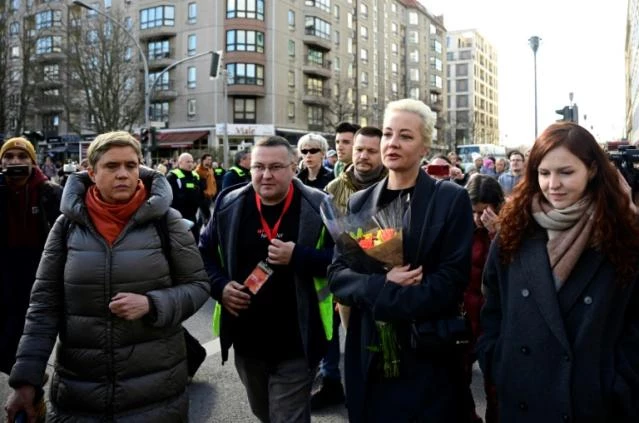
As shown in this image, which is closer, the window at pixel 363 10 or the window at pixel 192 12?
the window at pixel 192 12

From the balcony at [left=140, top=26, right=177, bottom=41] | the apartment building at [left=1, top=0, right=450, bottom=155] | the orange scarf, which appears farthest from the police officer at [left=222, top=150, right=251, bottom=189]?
the balcony at [left=140, top=26, right=177, bottom=41]

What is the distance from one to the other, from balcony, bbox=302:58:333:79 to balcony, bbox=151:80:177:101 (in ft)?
39.6

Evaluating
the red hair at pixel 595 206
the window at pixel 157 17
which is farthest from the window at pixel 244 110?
the red hair at pixel 595 206

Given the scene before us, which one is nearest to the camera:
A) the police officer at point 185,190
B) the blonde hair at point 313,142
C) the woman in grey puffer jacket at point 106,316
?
the woman in grey puffer jacket at point 106,316

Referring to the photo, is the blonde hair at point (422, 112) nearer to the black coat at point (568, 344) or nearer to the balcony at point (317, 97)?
the black coat at point (568, 344)

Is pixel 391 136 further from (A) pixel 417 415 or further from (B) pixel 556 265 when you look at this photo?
(A) pixel 417 415

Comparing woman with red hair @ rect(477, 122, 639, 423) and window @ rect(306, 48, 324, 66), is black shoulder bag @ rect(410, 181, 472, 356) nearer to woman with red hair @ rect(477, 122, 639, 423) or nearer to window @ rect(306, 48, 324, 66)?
woman with red hair @ rect(477, 122, 639, 423)

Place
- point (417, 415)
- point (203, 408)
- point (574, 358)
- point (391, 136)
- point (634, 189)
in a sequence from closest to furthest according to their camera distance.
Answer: point (574, 358) → point (417, 415) → point (391, 136) → point (634, 189) → point (203, 408)

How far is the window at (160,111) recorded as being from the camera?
50.5 m

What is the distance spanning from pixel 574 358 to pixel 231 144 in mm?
47228

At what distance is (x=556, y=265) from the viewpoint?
7.88 ft

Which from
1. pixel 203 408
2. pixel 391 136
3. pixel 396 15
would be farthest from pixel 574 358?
pixel 396 15

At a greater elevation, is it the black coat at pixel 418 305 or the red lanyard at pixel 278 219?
the red lanyard at pixel 278 219

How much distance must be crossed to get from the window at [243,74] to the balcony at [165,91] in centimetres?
541
